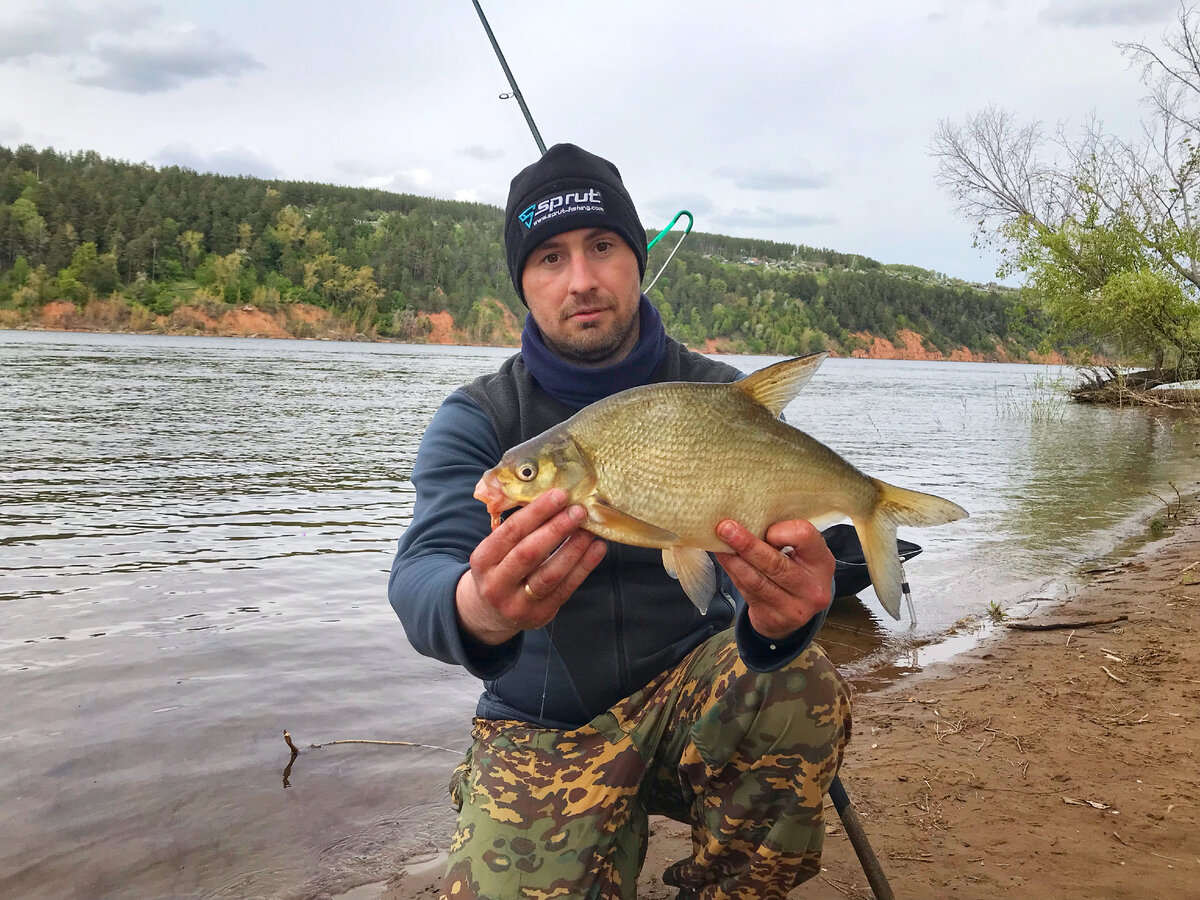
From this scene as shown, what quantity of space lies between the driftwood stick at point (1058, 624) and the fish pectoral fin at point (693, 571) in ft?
16.8

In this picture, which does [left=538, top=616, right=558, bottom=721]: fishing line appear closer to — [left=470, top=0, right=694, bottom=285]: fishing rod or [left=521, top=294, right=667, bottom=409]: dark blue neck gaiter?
[left=521, top=294, right=667, bottom=409]: dark blue neck gaiter

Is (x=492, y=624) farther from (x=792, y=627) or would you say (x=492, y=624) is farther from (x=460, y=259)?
(x=460, y=259)

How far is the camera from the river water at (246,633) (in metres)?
3.96

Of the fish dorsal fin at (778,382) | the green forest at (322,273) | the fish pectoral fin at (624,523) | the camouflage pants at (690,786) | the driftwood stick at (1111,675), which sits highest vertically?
the green forest at (322,273)

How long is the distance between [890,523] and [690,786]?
116 cm

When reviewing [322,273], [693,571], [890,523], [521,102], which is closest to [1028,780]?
[890,523]

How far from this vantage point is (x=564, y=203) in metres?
3.23

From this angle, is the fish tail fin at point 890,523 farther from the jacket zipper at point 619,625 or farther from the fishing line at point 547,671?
the fishing line at point 547,671

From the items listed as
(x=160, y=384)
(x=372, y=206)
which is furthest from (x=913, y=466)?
(x=372, y=206)

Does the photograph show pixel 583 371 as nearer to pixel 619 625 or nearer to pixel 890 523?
pixel 619 625

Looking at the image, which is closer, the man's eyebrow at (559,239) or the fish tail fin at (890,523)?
the fish tail fin at (890,523)

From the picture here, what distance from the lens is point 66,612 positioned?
7.23m

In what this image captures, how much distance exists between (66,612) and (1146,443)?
23895mm

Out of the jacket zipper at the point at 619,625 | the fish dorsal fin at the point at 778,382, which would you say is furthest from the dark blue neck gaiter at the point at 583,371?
the fish dorsal fin at the point at 778,382
